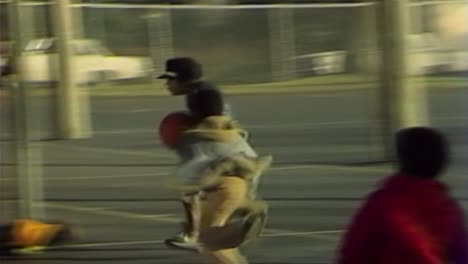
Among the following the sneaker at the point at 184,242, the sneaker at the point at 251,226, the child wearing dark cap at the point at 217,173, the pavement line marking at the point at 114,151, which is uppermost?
the child wearing dark cap at the point at 217,173

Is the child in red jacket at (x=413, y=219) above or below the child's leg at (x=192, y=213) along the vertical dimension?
above

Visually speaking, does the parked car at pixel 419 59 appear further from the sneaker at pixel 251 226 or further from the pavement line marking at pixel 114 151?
the sneaker at pixel 251 226

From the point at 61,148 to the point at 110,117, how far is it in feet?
7.44

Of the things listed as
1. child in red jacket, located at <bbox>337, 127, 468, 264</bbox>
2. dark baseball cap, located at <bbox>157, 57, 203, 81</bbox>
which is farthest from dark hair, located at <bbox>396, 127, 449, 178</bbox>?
dark baseball cap, located at <bbox>157, 57, 203, 81</bbox>

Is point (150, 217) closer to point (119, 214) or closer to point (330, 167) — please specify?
point (119, 214)

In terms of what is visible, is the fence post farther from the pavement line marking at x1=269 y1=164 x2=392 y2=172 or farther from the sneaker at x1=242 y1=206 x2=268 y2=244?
the sneaker at x1=242 y1=206 x2=268 y2=244

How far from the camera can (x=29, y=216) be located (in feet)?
28.0

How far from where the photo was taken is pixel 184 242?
24.6 ft

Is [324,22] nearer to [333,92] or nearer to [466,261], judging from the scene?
[333,92]

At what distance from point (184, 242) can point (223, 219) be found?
2.56 ft

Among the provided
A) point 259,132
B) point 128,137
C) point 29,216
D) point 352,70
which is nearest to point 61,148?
point 128,137

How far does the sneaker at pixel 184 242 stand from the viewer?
24.0ft

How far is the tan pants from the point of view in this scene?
6758mm

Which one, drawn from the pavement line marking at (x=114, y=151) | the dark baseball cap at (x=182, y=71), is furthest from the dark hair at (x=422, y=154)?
the pavement line marking at (x=114, y=151)
